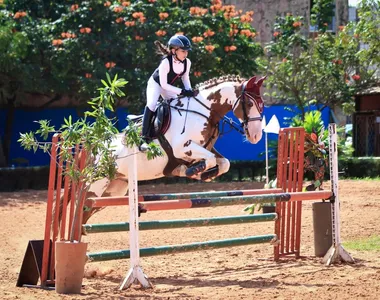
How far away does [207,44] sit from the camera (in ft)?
71.0

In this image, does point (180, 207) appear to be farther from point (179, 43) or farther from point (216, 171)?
point (179, 43)

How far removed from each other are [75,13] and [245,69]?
4.78 meters

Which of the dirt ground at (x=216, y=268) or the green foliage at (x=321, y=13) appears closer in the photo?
the dirt ground at (x=216, y=268)

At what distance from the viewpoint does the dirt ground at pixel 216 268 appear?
7312mm

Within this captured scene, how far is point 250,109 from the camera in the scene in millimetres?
9609

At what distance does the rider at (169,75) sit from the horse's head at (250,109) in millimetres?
661

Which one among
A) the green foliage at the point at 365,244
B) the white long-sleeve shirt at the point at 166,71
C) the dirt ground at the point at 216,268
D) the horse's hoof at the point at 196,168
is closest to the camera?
the dirt ground at the point at 216,268

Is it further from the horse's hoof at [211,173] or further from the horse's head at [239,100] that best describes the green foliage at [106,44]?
the horse's hoof at [211,173]

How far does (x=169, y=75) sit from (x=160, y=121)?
1.82ft

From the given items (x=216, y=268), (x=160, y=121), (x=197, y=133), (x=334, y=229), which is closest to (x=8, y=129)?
(x=160, y=121)

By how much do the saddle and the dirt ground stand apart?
1519 mm

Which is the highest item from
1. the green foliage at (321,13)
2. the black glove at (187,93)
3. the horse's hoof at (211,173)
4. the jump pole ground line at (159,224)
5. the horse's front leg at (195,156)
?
the green foliage at (321,13)

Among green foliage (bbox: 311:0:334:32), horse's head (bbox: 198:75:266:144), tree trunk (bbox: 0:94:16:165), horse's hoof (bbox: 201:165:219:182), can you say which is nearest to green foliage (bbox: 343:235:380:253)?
horse's head (bbox: 198:75:266:144)

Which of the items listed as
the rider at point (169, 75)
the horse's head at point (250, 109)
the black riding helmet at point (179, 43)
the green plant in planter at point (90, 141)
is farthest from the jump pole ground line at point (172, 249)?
the black riding helmet at point (179, 43)
